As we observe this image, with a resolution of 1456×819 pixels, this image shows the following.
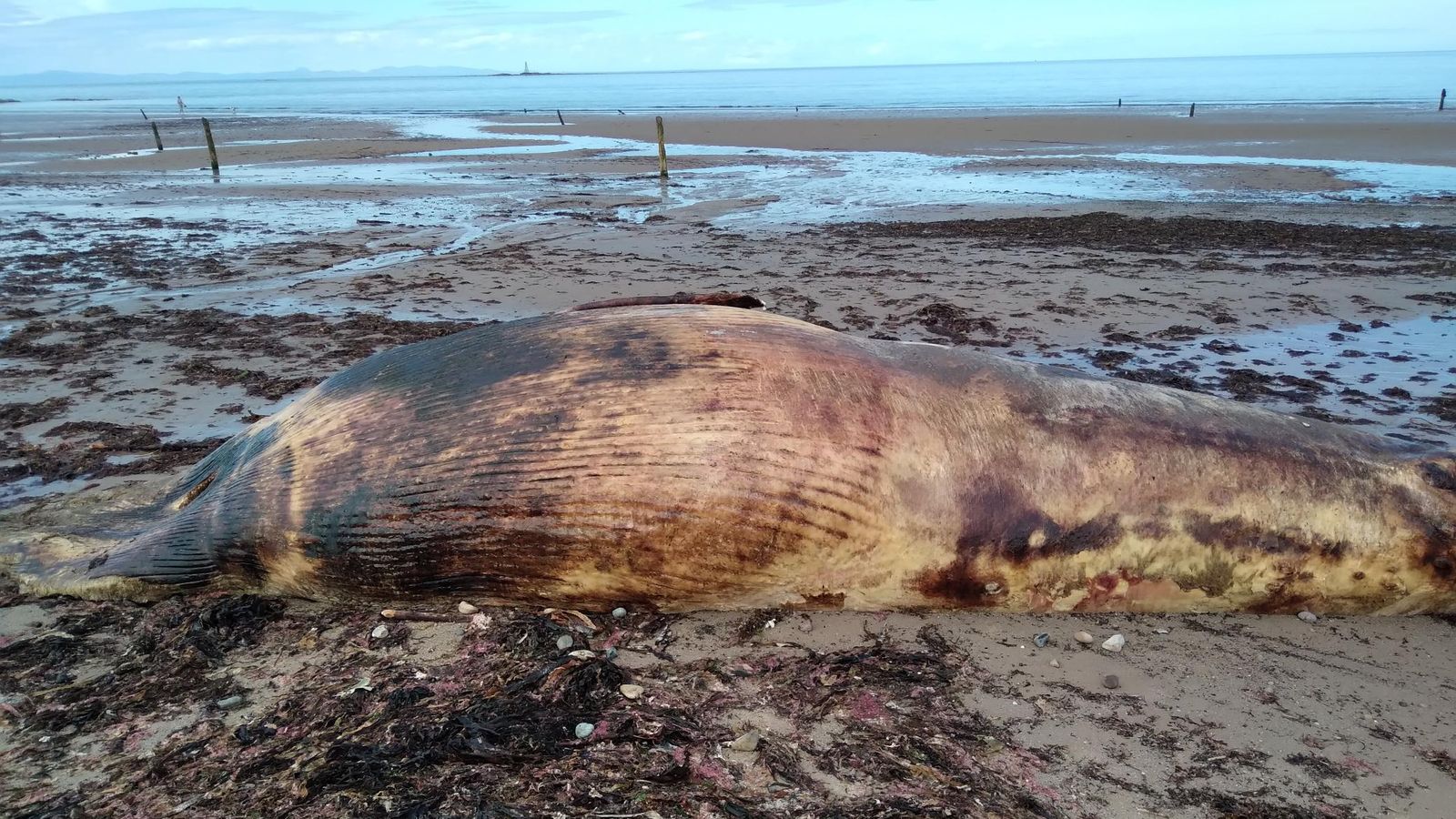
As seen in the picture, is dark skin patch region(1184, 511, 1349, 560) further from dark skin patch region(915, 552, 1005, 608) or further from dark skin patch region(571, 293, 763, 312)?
dark skin patch region(571, 293, 763, 312)

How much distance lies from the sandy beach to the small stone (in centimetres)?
2

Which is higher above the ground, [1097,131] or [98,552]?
[1097,131]

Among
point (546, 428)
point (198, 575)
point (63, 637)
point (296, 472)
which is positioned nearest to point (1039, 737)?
point (546, 428)

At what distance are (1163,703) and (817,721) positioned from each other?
118 centimetres

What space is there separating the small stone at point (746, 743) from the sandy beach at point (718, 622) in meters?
0.02

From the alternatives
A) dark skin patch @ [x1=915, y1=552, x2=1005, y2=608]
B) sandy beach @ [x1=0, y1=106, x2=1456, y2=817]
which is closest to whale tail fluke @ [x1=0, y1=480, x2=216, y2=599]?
sandy beach @ [x1=0, y1=106, x2=1456, y2=817]

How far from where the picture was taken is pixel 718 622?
345 cm

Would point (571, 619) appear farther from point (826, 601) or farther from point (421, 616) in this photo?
point (826, 601)

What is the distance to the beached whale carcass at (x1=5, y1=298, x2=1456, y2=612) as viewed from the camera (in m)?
3.13

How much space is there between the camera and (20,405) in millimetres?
6035

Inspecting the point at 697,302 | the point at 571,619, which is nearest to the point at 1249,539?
the point at 697,302

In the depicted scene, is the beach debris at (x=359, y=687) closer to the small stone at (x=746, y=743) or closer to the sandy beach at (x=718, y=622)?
the sandy beach at (x=718, y=622)

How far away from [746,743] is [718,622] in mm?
692

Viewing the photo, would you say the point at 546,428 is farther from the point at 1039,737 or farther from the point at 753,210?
the point at 753,210
